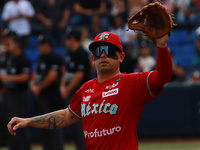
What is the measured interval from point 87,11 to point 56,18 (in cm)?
108

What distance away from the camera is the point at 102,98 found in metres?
4.13

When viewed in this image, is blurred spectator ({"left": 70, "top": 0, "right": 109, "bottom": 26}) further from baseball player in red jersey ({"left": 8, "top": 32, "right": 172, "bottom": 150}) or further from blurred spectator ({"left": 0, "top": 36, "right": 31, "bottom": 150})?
baseball player in red jersey ({"left": 8, "top": 32, "right": 172, "bottom": 150})

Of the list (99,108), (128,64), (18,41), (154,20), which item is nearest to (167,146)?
(128,64)

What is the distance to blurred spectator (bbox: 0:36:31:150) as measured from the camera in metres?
8.24

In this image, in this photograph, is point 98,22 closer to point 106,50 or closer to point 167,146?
point 167,146

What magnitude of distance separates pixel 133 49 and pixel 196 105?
3.03 metres

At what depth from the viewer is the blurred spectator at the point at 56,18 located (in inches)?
558

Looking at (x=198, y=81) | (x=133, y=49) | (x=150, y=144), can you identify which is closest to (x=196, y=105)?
(x=198, y=81)

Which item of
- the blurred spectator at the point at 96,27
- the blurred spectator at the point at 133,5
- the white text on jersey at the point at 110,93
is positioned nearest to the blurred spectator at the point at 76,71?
the white text on jersey at the point at 110,93

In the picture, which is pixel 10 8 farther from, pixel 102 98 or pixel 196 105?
pixel 102 98

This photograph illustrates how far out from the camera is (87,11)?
14625mm

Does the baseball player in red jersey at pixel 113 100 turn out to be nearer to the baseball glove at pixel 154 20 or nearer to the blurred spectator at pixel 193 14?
the baseball glove at pixel 154 20

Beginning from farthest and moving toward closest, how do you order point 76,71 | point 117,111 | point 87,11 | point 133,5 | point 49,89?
point 87,11 < point 133,5 < point 49,89 < point 76,71 < point 117,111

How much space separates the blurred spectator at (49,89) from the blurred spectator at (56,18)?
5488 millimetres
